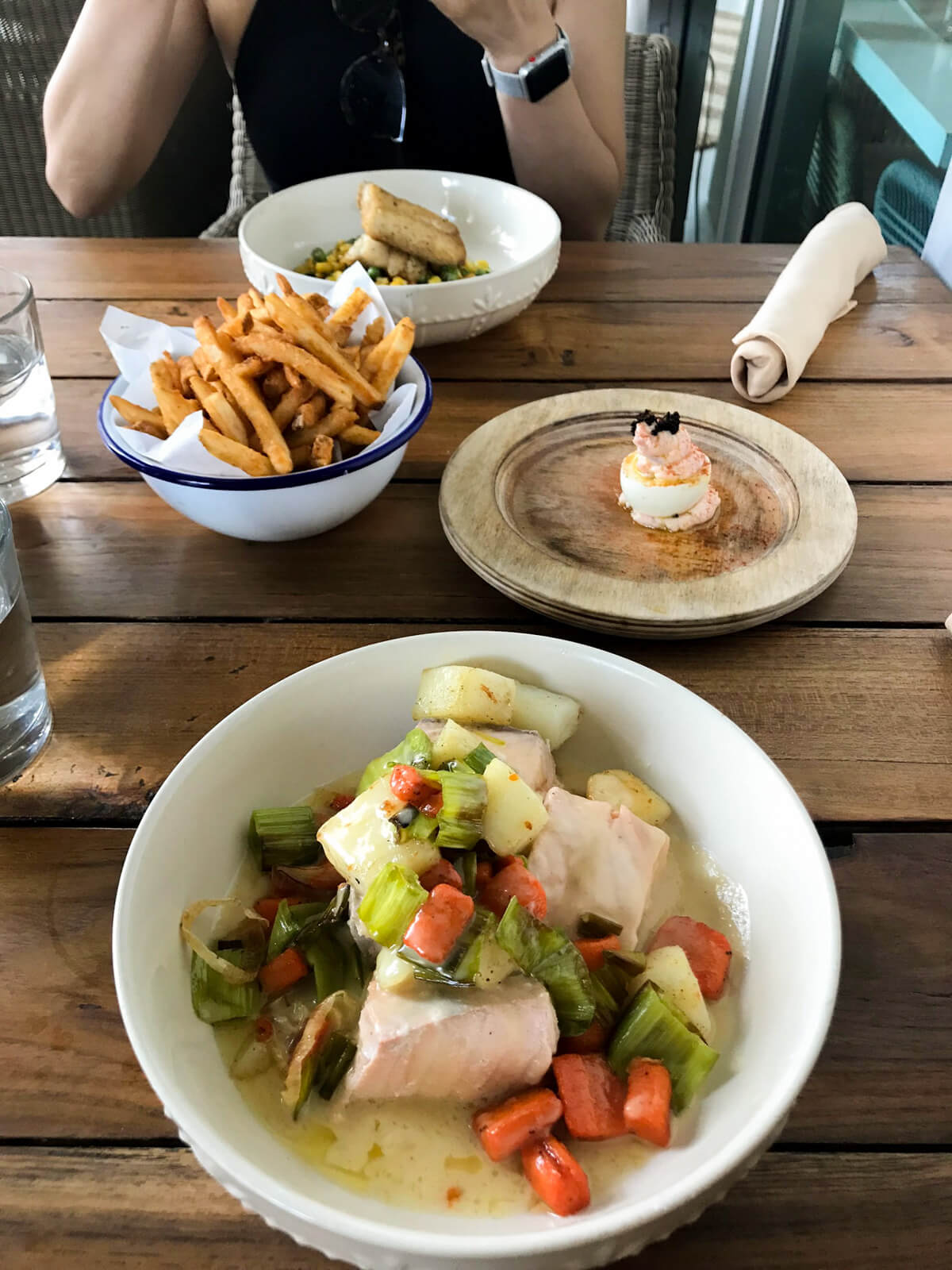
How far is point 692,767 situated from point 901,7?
2777 millimetres

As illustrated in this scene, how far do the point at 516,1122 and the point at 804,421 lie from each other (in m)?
1.33

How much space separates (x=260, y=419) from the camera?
130 cm

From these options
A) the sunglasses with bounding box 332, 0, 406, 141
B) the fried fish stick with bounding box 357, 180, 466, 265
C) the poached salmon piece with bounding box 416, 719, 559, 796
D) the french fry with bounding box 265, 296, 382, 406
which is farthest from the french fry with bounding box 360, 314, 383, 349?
the sunglasses with bounding box 332, 0, 406, 141

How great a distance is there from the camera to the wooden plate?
1247 millimetres

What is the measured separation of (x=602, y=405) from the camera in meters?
1.64

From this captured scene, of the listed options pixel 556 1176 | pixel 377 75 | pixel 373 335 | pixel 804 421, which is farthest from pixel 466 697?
pixel 377 75

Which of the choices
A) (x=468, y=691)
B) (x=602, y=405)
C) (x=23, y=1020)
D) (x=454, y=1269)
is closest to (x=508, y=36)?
(x=602, y=405)

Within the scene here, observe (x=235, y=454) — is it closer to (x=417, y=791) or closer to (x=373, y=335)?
(x=373, y=335)

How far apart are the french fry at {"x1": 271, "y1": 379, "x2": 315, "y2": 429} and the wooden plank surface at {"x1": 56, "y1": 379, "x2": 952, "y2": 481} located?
26 centimetres

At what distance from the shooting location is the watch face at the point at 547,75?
2318 mm

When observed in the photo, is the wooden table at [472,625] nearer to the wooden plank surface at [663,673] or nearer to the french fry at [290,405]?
the wooden plank surface at [663,673]

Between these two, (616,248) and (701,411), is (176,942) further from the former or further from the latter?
(616,248)

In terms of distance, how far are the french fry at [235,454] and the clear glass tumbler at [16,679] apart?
10.7 inches

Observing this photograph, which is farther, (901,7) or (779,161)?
(779,161)
